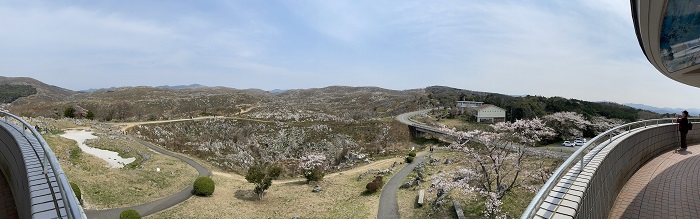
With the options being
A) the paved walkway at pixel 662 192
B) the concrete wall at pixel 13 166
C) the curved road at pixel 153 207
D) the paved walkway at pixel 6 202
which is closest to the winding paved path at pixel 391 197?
the paved walkway at pixel 662 192

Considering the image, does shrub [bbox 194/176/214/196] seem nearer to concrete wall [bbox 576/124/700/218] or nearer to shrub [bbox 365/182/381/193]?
shrub [bbox 365/182/381/193]

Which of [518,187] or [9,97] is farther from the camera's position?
[9,97]

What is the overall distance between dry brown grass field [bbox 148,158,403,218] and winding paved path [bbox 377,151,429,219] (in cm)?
49

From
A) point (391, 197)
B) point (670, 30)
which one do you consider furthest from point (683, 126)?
point (391, 197)

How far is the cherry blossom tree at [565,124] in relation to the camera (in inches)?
1732

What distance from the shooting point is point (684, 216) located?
6.80 meters

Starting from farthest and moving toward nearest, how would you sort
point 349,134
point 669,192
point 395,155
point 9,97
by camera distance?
point 9,97, point 349,134, point 395,155, point 669,192

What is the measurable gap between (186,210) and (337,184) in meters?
12.8

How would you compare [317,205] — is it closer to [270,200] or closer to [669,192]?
[270,200]

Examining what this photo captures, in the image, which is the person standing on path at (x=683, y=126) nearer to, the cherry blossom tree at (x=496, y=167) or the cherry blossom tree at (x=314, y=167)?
the cherry blossom tree at (x=496, y=167)

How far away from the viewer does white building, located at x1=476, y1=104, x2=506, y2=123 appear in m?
63.1

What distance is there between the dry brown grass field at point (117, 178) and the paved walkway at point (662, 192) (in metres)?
24.0

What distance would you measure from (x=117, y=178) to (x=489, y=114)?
6143 cm

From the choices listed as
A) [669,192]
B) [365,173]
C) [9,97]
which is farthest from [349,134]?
[9,97]
